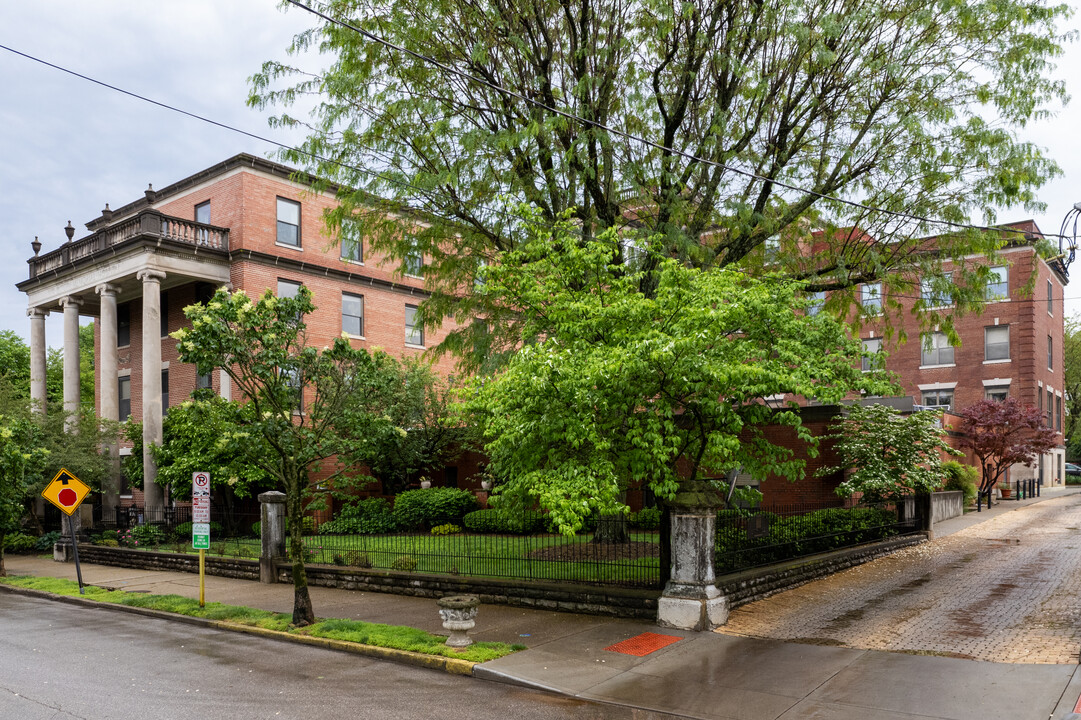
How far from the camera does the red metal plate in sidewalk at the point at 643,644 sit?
10.7m

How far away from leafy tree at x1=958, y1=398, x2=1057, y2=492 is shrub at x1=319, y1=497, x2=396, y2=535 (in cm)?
2280

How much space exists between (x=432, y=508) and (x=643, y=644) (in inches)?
603

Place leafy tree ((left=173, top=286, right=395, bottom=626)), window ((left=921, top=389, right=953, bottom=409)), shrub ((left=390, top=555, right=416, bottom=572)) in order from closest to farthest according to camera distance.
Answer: leafy tree ((left=173, top=286, right=395, bottom=626)) → shrub ((left=390, top=555, right=416, bottom=572)) → window ((left=921, top=389, right=953, bottom=409))

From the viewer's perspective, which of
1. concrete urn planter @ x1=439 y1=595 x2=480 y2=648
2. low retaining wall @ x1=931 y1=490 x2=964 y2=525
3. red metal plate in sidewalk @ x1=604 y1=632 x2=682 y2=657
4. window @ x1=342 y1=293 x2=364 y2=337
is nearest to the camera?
red metal plate in sidewalk @ x1=604 y1=632 x2=682 y2=657

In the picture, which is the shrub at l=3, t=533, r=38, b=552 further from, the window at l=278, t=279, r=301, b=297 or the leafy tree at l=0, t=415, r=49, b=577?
the window at l=278, t=279, r=301, b=297

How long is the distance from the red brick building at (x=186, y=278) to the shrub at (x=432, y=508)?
6.80 m

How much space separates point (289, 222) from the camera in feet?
106

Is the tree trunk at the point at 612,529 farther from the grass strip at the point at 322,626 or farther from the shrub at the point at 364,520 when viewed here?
the shrub at the point at 364,520

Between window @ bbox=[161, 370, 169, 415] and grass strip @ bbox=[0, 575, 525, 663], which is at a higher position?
window @ bbox=[161, 370, 169, 415]

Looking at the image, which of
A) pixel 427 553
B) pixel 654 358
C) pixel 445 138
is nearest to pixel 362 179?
pixel 445 138

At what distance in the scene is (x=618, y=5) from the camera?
52.6ft

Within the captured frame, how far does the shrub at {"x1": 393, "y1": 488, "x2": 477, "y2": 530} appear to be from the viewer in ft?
83.8

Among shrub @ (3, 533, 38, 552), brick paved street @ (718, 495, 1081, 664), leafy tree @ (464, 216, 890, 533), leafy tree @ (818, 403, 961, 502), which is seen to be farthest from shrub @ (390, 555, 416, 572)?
shrub @ (3, 533, 38, 552)

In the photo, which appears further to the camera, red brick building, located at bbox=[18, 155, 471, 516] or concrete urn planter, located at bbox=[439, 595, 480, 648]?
red brick building, located at bbox=[18, 155, 471, 516]
